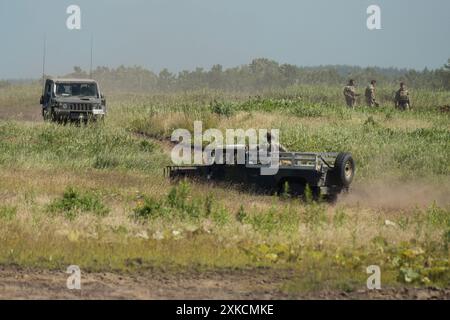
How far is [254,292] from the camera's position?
33.4ft

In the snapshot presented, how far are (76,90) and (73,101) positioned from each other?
0.76 m

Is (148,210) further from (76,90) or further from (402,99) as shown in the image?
(402,99)

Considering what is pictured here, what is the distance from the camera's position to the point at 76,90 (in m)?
30.9

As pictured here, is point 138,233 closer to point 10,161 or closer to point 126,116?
point 10,161

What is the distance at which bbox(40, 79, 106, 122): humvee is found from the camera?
99.2 ft

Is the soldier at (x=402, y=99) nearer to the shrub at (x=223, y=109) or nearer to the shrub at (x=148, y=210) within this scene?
the shrub at (x=223, y=109)

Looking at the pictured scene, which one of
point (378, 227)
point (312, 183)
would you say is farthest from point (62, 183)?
point (378, 227)

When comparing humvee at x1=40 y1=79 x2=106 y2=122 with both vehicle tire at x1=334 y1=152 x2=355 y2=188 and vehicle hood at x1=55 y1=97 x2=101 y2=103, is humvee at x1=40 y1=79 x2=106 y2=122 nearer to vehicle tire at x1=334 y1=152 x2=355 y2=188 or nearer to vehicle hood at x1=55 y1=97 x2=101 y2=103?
vehicle hood at x1=55 y1=97 x2=101 y2=103

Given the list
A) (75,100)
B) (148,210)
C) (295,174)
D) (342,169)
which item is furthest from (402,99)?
(148,210)

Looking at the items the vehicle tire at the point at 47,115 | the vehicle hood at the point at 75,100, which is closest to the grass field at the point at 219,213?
the vehicle tire at the point at 47,115

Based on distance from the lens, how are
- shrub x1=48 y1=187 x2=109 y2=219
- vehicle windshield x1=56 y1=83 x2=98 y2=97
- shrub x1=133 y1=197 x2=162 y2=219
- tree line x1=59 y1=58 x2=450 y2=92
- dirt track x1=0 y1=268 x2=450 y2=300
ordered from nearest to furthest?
1. dirt track x1=0 y1=268 x2=450 y2=300
2. shrub x1=133 y1=197 x2=162 y2=219
3. shrub x1=48 y1=187 x2=109 y2=219
4. vehicle windshield x1=56 y1=83 x2=98 y2=97
5. tree line x1=59 y1=58 x2=450 y2=92

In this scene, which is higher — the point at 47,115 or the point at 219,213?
the point at 47,115

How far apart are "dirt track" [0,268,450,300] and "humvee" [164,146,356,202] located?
233 inches

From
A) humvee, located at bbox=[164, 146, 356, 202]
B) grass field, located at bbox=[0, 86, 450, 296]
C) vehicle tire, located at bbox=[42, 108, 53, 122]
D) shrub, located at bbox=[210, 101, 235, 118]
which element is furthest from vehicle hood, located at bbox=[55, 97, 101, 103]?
humvee, located at bbox=[164, 146, 356, 202]
